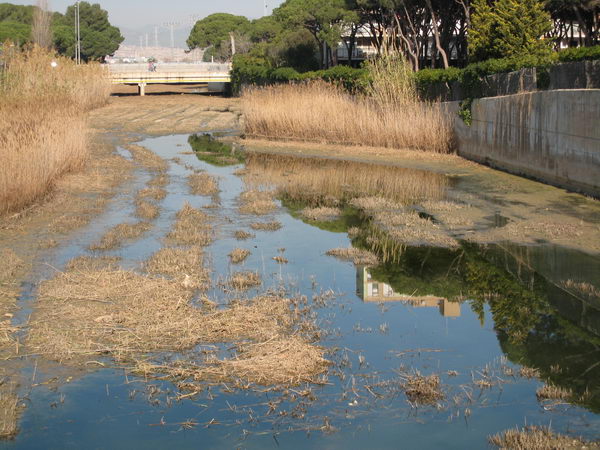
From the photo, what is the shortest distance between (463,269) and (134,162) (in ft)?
41.3

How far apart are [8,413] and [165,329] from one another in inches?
71.8

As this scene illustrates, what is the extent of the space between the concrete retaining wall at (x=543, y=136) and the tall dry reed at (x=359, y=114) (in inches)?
80.5

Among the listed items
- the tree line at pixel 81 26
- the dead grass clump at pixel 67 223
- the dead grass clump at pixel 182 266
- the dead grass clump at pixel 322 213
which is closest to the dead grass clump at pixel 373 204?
the dead grass clump at pixel 322 213

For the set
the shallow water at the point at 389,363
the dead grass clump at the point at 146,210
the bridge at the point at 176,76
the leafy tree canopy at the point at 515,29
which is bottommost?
the shallow water at the point at 389,363

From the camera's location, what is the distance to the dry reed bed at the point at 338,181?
1562 centimetres

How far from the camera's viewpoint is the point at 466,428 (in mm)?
5559

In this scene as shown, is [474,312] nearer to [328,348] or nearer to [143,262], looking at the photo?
[328,348]

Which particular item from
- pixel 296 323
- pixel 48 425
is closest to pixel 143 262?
pixel 296 323

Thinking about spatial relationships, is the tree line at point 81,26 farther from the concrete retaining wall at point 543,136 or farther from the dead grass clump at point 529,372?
the dead grass clump at point 529,372

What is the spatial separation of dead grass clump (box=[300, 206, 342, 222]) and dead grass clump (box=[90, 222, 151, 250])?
2482 mm

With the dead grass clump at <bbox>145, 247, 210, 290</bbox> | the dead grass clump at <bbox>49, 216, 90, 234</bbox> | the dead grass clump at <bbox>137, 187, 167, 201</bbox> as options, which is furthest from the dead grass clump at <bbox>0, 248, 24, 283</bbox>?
the dead grass clump at <bbox>137, 187, 167, 201</bbox>

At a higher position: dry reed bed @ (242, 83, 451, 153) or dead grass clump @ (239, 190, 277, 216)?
dry reed bed @ (242, 83, 451, 153)

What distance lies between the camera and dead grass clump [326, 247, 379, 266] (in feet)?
33.3

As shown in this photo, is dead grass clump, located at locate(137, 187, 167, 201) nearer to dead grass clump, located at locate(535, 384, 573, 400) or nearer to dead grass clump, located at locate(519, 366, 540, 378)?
dead grass clump, located at locate(519, 366, 540, 378)
